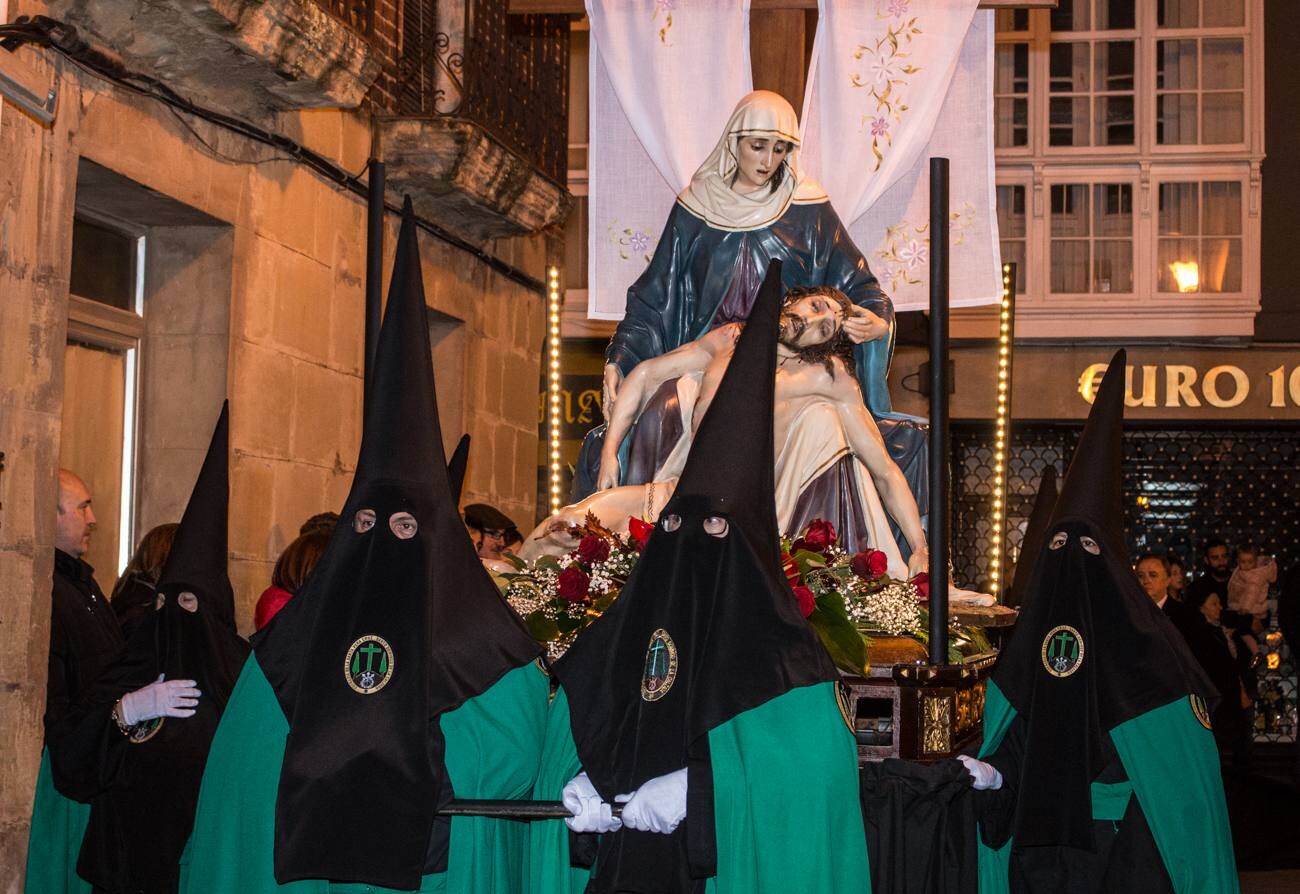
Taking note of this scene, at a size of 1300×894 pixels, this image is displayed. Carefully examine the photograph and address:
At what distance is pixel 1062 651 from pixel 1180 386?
12.8m

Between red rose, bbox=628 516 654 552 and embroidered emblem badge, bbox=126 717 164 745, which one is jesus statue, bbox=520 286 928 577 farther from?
embroidered emblem badge, bbox=126 717 164 745

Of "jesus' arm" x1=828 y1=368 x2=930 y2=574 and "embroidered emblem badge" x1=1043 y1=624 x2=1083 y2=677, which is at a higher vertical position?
"jesus' arm" x1=828 y1=368 x2=930 y2=574

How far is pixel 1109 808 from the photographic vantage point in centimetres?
503

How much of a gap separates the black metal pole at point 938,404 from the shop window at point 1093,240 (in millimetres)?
12969

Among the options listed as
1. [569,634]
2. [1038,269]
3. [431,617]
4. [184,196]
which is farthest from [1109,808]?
[1038,269]

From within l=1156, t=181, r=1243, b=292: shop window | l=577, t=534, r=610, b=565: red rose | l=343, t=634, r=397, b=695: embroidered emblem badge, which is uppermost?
l=1156, t=181, r=1243, b=292: shop window

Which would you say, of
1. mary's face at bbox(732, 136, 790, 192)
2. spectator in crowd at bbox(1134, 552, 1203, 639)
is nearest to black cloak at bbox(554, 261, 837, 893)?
mary's face at bbox(732, 136, 790, 192)

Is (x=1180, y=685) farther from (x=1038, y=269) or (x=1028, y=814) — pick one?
(x=1038, y=269)

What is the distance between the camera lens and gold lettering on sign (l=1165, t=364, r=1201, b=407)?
1697 centimetres

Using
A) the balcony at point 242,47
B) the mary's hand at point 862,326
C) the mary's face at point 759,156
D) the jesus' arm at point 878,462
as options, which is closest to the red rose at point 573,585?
the jesus' arm at point 878,462

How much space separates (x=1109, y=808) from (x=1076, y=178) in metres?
13.1

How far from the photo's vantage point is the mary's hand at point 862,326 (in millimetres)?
6281

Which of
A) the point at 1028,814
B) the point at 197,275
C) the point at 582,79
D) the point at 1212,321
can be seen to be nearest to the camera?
the point at 1028,814

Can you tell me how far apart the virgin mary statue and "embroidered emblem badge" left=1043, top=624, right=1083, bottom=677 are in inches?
61.3
